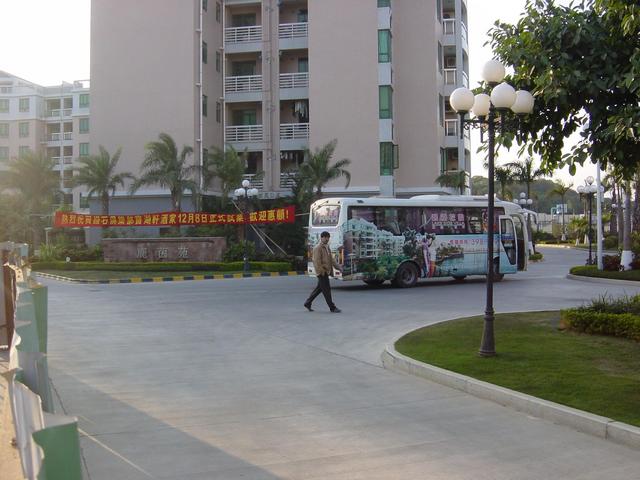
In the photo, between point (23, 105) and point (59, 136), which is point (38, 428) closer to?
point (59, 136)

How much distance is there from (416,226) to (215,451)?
58.0 ft

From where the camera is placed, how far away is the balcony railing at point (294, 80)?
41.0 meters

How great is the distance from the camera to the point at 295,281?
25.1 meters

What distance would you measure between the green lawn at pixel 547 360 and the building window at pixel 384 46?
28863 mm

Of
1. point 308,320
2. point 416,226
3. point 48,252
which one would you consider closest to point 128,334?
point 308,320

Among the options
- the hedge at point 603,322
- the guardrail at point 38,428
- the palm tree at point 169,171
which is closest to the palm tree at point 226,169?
the palm tree at point 169,171

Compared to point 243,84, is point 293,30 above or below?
above

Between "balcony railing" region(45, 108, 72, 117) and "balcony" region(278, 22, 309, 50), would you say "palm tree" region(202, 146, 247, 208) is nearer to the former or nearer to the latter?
"balcony" region(278, 22, 309, 50)

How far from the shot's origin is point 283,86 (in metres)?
41.5

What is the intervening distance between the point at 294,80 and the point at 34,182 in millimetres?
22430

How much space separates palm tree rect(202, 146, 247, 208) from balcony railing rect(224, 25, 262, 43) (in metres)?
10.0

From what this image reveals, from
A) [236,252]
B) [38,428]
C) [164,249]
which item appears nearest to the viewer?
[38,428]

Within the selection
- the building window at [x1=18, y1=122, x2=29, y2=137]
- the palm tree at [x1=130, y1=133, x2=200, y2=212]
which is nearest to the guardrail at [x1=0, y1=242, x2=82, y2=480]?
the palm tree at [x1=130, y1=133, x2=200, y2=212]

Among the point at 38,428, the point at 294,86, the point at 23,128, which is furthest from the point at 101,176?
the point at 23,128
